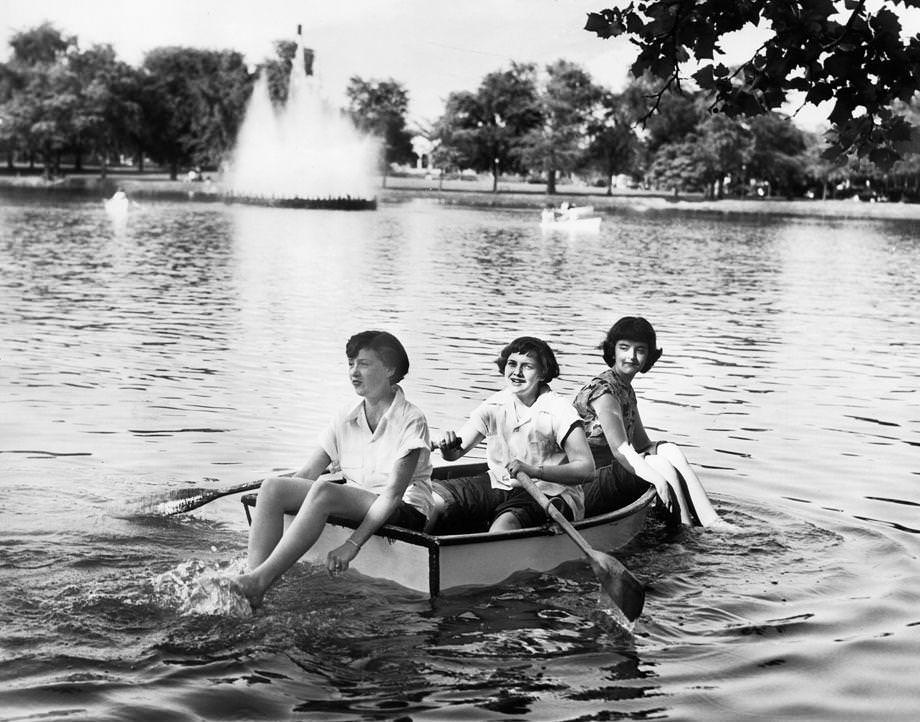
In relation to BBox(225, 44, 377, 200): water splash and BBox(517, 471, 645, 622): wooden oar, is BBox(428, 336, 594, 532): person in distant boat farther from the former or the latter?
BBox(225, 44, 377, 200): water splash

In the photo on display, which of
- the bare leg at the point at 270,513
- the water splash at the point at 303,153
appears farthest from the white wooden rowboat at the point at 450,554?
the water splash at the point at 303,153

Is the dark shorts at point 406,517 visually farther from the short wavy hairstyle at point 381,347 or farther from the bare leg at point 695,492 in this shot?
the bare leg at point 695,492

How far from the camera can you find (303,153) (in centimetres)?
8462

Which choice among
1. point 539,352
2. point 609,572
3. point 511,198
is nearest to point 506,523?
point 609,572

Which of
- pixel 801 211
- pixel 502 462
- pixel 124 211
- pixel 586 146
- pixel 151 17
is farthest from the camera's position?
pixel 151 17

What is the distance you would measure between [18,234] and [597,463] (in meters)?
37.2

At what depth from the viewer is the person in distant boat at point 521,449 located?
8109mm

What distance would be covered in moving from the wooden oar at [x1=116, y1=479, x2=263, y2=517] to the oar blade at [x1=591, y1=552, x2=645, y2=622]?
262 centimetres

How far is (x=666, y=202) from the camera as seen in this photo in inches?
3925

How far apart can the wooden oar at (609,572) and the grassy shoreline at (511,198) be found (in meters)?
76.7

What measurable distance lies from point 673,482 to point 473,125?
359 ft

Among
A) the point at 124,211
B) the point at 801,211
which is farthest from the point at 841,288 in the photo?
the point at 801,211

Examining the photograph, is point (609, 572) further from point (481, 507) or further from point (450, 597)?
point (481, 507)

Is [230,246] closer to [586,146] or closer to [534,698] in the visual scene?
[534,698]
